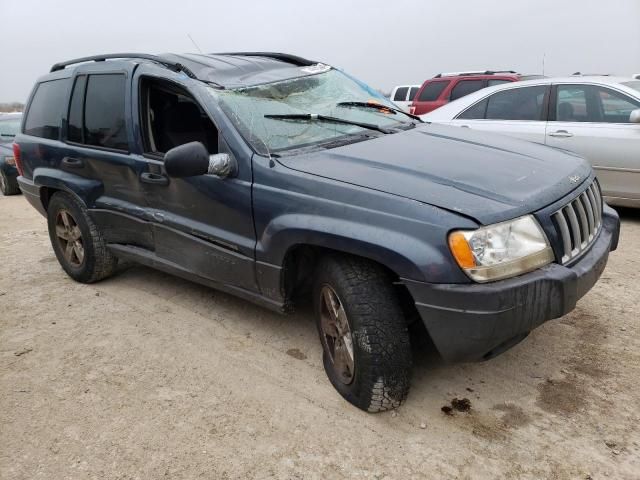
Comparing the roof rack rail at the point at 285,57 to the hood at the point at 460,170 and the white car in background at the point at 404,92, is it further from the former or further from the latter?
the white car in background at the point at 404,92

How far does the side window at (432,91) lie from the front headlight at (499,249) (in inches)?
378

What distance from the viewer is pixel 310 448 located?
8.23ft

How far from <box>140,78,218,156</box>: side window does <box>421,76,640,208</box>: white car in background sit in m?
3.85

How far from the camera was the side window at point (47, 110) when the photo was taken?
453 cm

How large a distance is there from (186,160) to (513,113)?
462 centimetres

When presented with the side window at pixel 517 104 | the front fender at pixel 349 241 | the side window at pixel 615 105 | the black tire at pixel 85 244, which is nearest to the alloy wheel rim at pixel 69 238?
the black tire at pixel 85 244

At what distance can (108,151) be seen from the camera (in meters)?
3.98

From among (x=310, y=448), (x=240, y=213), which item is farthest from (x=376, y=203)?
(x=310, y=448)

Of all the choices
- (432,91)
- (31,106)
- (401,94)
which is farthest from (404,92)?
(31,106)

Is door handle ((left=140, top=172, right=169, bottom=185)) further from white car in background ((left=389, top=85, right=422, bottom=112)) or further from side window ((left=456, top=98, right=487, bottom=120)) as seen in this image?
white car in background ((left=389, top=85, right=422, bottom=112))

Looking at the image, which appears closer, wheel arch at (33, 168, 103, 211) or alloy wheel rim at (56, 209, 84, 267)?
wheel arch at (33, 168, 103, 211)

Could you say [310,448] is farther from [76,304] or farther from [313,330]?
[76,304]

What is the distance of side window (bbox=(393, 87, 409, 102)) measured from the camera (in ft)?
58.2

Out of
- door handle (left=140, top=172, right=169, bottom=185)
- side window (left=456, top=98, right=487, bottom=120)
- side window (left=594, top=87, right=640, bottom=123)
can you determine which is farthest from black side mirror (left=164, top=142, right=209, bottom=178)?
side window (left=594, top=87, right=640, bottom=123)
